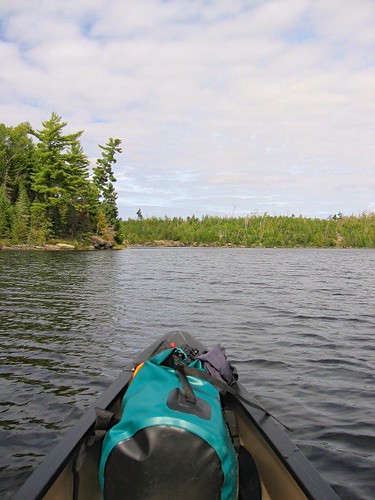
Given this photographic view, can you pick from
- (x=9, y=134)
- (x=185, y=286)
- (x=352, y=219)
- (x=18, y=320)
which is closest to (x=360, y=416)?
(x=18, y=320)

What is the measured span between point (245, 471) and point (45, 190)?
5450 centimetres

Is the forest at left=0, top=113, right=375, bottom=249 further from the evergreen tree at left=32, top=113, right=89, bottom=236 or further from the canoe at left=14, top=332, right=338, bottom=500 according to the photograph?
the canoe at left=14, top=332, right=338, bottom=500

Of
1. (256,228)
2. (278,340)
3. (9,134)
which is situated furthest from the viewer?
(256,228)

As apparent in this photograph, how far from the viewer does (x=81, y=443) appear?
2.74 m

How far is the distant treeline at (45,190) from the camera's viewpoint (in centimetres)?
5244

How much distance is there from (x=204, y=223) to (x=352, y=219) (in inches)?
2630

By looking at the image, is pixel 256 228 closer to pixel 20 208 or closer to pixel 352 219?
pixel 352 219

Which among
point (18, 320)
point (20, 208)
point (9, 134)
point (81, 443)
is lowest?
point (18, 320)

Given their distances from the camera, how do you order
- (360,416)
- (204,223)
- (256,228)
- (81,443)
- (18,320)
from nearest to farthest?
(81,443) < (360,416) < (18,320) < (256,228) < (204,223)

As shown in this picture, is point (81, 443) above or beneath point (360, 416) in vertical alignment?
above

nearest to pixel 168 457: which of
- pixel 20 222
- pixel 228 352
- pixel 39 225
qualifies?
pixel 228 352

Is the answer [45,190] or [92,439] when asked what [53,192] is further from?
[92,439]

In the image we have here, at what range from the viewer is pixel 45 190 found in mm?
53281

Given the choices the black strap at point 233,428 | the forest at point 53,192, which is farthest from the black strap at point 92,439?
the forest at point 53,192
